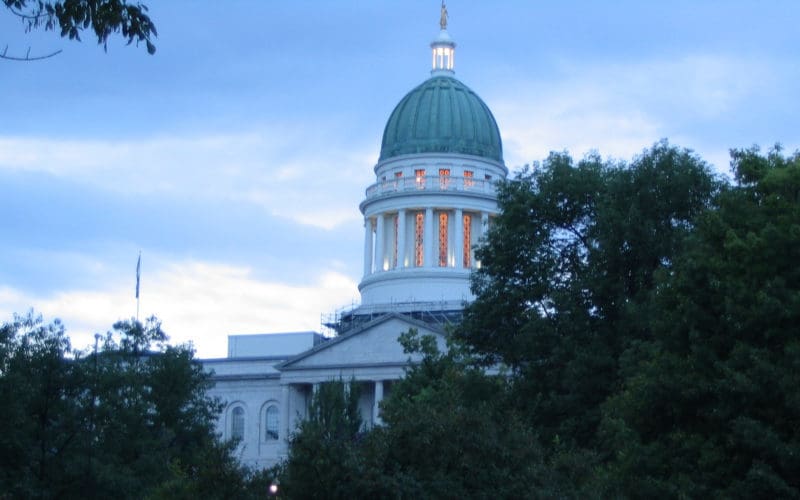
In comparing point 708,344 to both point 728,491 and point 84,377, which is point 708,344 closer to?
point 728,491

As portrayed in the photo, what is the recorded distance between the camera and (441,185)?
4227 inches

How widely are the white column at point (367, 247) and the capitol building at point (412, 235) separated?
125 mm

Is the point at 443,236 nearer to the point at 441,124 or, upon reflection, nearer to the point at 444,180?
the point at 444,180

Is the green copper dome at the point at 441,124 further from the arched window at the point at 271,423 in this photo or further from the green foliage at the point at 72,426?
the green foliage at the point at 72,426

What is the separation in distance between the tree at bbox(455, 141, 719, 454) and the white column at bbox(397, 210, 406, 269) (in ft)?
166

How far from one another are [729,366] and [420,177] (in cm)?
7474

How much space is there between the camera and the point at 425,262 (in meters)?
107

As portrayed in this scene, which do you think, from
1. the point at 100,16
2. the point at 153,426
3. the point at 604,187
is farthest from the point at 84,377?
the point at 100,16

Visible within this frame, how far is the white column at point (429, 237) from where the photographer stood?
10781 cm

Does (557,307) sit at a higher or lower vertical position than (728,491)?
higher

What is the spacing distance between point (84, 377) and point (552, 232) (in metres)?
18.3

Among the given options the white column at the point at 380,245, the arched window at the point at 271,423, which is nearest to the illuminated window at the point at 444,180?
the white column at the point at 380,245

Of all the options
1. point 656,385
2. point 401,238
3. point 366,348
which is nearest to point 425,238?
point 401,238

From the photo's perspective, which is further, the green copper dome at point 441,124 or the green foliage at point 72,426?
the green copper dome at point 441,124
